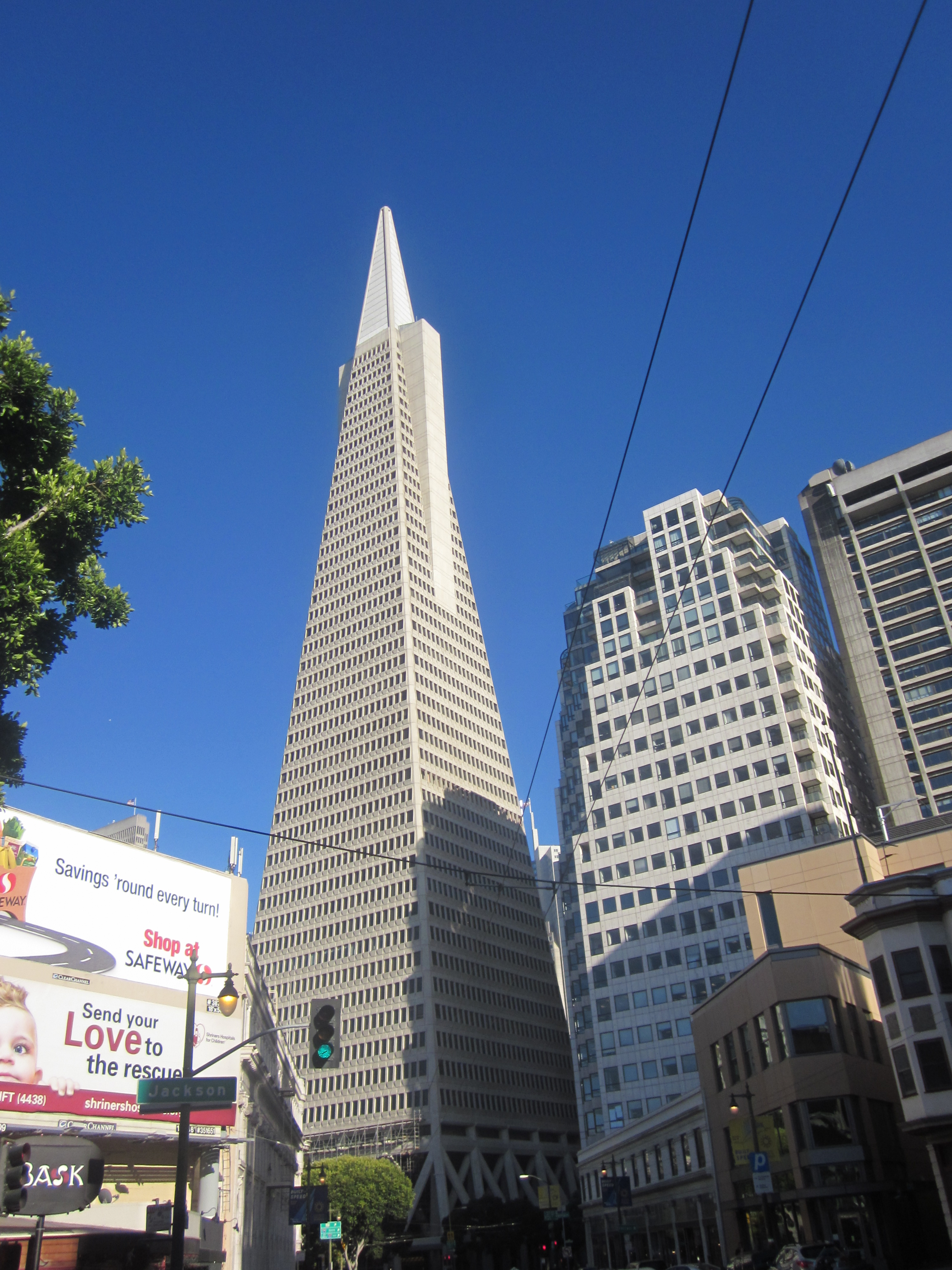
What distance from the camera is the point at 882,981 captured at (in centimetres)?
3772

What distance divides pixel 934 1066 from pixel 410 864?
74.7 meters

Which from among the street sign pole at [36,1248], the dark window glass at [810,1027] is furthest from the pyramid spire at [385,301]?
the street sign pole at [36,1248]

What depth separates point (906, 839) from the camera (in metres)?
56.7

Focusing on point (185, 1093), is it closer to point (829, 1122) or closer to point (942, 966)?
point (829, 1122)

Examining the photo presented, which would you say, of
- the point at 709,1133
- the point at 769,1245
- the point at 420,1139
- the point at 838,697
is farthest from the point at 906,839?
the point at 420,1139

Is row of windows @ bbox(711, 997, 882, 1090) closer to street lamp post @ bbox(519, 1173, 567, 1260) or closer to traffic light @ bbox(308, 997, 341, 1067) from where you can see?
traffic light @ bbox(308, 997, 341, 1067)

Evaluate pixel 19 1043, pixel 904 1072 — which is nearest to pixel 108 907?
pixel 19 1043

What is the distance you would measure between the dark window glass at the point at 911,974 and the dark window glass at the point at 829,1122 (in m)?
5.02

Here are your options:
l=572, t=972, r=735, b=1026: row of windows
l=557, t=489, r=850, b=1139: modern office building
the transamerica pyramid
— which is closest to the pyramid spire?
the transamerica pyramid

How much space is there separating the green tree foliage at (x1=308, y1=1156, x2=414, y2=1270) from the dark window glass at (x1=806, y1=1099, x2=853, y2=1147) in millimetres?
58749

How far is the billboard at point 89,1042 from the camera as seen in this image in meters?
41.8

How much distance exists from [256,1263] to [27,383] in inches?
2280

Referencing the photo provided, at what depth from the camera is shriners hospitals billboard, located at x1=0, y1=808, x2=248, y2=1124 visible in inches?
1674

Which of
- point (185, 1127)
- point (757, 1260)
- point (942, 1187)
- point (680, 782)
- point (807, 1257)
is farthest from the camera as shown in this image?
point (680, 782)
